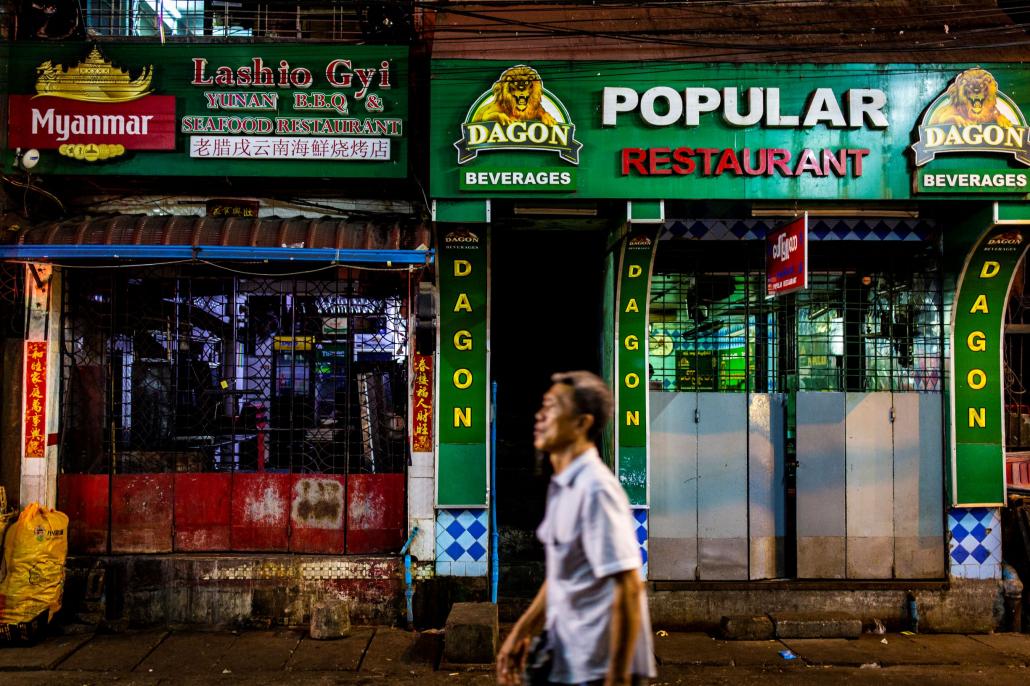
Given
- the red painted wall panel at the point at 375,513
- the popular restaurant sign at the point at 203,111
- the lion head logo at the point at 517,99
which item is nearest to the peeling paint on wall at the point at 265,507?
the red painted wall panel at the point at 375,513

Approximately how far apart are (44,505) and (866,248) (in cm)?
956

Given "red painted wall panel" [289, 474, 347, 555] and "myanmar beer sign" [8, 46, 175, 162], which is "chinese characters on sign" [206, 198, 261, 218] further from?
"red painted wall panel" [289, 474, 347, 555]

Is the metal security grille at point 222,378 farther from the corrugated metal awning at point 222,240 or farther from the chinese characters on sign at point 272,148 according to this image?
the chinese characters on sign at point 272,148

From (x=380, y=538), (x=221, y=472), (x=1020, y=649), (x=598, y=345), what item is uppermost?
(x=598, y=345)

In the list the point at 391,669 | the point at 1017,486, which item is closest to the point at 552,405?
the point at 391,669

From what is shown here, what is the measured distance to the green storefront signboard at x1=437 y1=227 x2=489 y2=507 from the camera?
779 cm

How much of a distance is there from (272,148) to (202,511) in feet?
13.2

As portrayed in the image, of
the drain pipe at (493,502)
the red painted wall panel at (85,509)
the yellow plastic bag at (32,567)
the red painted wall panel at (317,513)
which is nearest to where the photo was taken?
the yellow plastic bag at (32,567)

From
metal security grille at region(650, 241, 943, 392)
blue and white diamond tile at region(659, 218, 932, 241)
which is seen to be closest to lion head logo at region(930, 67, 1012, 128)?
blue and white diamond tile at region(659, 218, 932, 241)

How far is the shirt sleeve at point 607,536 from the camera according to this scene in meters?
2.86

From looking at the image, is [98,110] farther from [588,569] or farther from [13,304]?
[588,569]

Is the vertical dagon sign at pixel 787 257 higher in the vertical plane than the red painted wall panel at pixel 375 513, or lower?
higher

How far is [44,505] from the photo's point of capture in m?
7.74

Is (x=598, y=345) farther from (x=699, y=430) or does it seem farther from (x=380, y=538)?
(x=380, y=538)
